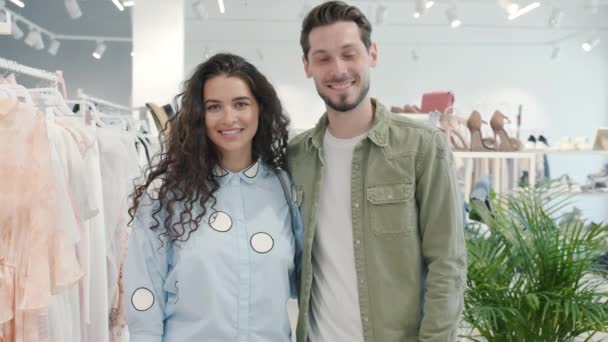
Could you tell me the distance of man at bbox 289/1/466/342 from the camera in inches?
62.7

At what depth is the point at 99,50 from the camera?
691 cm

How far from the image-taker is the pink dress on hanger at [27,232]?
171cm

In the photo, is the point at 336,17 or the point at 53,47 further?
the point at 53,47

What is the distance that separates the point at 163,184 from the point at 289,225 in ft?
1.31

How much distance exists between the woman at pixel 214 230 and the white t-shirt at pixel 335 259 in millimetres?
96

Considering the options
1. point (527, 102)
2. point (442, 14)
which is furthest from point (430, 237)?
point (527, 102)

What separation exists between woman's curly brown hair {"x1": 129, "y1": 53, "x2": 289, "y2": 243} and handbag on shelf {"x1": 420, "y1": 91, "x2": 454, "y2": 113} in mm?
2920

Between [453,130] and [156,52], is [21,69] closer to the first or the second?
[156,52]

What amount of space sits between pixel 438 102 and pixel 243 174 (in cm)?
316

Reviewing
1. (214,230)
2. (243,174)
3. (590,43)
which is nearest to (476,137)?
(243,174)

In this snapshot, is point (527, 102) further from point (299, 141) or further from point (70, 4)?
point (299, 141)

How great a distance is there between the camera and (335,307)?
1.66 m

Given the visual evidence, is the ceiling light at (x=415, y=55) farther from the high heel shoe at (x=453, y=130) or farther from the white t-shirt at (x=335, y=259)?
the white t-shirt at (x=335, y=259)

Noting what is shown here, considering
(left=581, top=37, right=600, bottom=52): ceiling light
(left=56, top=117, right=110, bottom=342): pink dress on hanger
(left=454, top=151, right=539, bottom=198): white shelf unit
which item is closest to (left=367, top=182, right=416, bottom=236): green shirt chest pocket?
(left=56, top=117, right=110, bottom=342): pink dress on hanger
